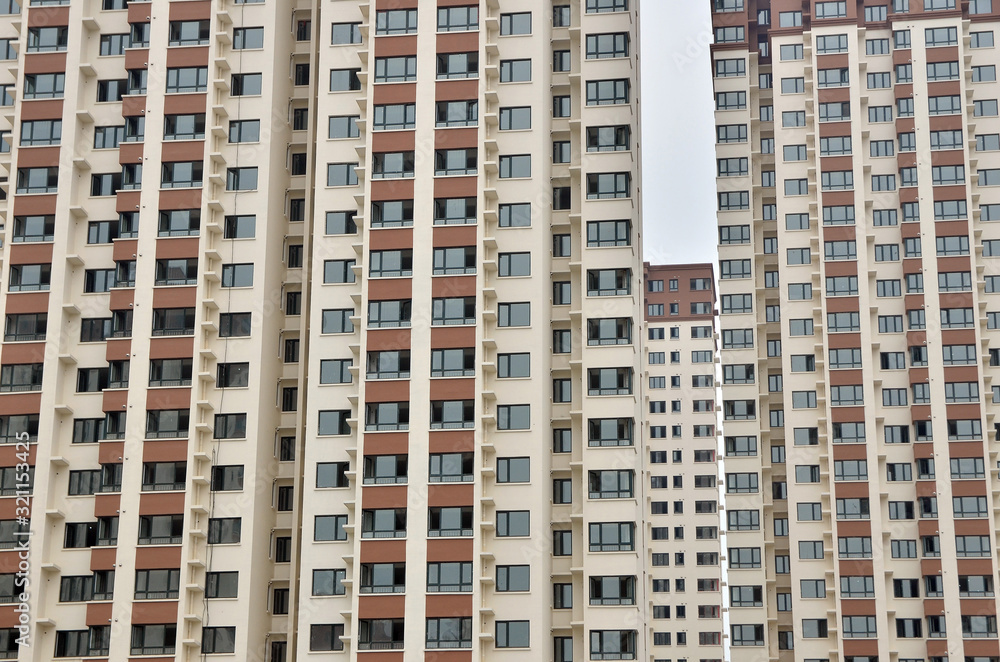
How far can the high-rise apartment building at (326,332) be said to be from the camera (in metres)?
61.8

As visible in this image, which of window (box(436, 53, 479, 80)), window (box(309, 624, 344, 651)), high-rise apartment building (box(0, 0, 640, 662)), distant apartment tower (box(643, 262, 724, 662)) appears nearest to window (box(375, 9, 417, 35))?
high-rise apartment building (box(0, 0, 640, 662))

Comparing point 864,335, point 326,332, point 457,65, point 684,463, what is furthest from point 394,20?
point 684,463

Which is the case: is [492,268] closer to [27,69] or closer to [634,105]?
[634,105]

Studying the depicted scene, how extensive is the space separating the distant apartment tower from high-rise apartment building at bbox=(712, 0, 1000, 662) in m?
32.8

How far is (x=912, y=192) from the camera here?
87500 millimetres

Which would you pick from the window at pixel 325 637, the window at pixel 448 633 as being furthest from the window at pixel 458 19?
the window at pixel 325 637

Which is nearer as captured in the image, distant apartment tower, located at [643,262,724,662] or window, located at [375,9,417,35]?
window, located at [375,9,417,35]

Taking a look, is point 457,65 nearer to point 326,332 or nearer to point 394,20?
point 394,20

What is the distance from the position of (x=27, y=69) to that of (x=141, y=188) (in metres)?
10.4

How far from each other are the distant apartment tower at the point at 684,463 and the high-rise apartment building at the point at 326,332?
58.9 meters

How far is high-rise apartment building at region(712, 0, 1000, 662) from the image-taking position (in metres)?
82.4

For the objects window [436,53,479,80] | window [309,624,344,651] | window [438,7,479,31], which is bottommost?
window [309,624,344,651]

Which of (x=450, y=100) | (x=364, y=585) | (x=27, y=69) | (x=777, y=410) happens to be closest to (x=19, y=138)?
(x=27, y=69)

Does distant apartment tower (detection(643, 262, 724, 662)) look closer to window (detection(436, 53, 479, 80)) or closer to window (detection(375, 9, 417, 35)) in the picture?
window (detection(436, 53, 479, 80))
